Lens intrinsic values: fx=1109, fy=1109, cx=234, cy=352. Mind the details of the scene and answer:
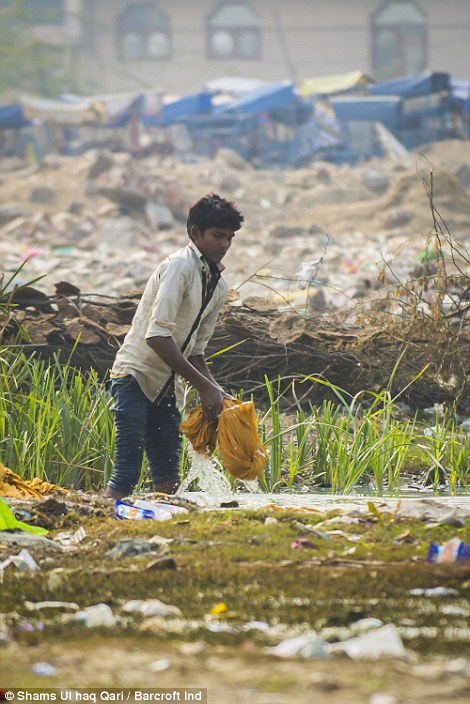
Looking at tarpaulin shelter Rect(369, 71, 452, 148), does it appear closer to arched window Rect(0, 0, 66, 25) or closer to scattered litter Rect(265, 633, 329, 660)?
arched window Rect(0, 0, 66, 25)

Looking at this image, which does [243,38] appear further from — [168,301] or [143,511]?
[143,511]

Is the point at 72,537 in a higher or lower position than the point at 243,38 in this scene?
lower

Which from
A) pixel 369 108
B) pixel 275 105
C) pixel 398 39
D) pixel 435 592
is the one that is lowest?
pixel 369 108

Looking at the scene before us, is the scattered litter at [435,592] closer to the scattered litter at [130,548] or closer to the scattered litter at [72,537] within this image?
the scattered litter at [130,548]

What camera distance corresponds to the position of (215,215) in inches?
184

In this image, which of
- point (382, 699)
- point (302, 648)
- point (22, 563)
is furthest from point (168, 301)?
point (382, 699)

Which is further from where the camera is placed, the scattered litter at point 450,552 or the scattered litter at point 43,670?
the scattered litter at point 450,552

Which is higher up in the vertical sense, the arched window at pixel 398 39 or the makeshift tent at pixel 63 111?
the arched window at pixel 398 39

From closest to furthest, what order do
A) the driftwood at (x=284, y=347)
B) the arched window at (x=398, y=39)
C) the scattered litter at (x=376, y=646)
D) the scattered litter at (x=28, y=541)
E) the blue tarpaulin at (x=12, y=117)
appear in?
1. the scattered litter at (x=376, y=646)
2. the scattered litter at (x=28, y=541)
3. the driftwood at (x=284, y=347)
4. the blue tarpaulin at (x=12, y=117)
5. the arched window at (x=398, y=39)

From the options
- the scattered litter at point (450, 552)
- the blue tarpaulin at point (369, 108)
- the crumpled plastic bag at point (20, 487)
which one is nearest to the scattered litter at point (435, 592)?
the scattered litter at point (450, 552)

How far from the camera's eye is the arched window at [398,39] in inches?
1775

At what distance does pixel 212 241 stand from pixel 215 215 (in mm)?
117

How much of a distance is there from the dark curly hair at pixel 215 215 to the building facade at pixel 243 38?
1625 inches

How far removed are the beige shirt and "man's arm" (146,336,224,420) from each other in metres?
0.04
